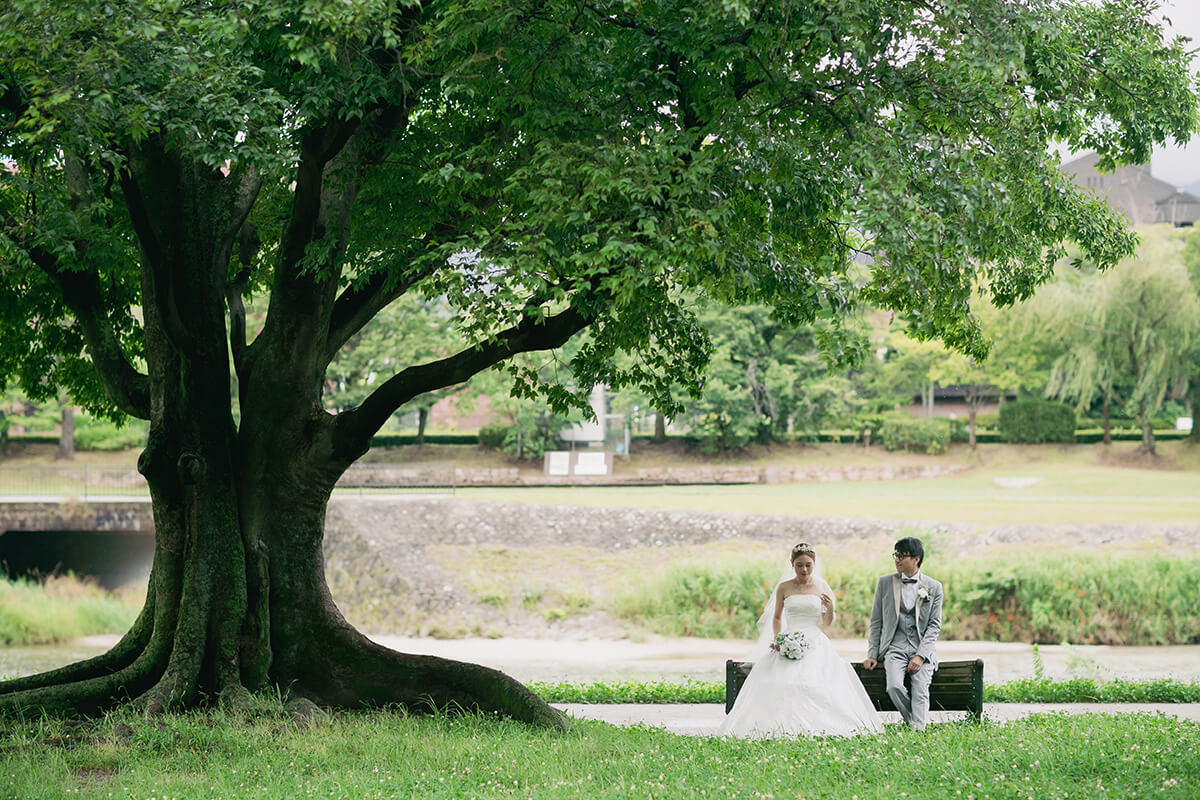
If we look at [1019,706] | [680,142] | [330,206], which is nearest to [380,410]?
[330,206]

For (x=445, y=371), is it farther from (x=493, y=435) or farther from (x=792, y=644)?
(x=493, y=435)

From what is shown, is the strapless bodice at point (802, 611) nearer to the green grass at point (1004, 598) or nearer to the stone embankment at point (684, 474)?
the green grass at point (1004, 598)

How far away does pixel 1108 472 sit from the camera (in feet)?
150

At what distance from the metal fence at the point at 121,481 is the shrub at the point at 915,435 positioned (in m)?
20.6

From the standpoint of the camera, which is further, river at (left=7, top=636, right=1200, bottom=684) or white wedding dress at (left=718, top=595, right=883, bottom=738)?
river at (left=7, top=636, right=1200, bottom=684)

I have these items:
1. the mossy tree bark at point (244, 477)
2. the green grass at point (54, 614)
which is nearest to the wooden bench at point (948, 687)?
the mossy tree bark at point (244, 477)

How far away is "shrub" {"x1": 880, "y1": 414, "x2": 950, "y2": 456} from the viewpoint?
50438 mm

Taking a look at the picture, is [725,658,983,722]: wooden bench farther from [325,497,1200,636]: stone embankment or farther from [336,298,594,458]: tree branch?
[325,497,1200,636]: stone embankment

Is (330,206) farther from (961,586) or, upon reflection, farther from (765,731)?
(961,586)

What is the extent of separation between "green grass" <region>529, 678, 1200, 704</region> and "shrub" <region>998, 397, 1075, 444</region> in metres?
38.7

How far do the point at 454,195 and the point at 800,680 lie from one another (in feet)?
16.4

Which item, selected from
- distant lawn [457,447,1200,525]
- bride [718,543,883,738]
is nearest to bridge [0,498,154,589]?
distant lawn [457,447,1200,525]

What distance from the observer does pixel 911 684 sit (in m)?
9.13

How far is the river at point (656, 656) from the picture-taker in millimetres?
19734
